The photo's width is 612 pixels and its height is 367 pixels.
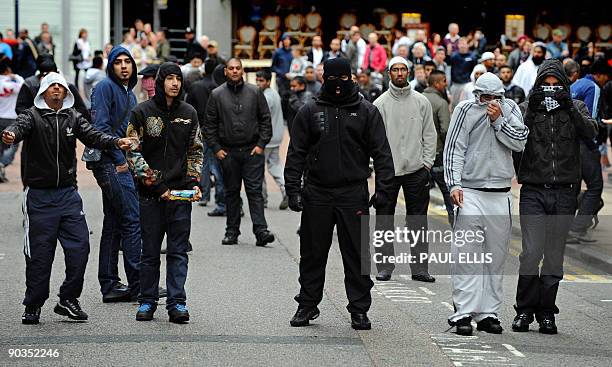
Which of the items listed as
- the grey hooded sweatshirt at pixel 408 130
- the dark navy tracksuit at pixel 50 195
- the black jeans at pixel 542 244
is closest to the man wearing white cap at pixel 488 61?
the grey hooded sweatshirt at pixel 408 130

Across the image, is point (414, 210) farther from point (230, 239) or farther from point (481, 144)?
point (230, 239)

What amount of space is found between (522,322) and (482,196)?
→ 984 millimetres

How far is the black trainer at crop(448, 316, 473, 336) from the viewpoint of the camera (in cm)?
925

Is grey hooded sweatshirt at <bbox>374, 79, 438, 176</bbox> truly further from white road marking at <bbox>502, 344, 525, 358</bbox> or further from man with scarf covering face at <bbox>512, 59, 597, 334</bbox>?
white road marking at <bbox>502, 344, 525, 358</bbox>

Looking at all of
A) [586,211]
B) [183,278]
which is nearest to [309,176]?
[183,278]

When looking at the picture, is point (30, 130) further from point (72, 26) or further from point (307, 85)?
point (72, 26)

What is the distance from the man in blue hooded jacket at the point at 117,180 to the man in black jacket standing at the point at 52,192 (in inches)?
Result: 31.1

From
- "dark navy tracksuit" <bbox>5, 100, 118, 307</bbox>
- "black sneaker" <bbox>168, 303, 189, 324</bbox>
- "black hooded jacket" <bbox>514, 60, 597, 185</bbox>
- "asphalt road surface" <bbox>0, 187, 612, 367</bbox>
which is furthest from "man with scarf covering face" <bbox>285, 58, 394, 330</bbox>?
"dark navy tracksuit" <bbox>5, 100, 118, 307</bbox>

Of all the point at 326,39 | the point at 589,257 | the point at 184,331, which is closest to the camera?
the point at 184,331

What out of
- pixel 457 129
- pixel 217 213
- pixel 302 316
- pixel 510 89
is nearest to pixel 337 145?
pixel 457 129

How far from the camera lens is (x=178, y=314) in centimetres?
944

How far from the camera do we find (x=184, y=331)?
30.1 feet

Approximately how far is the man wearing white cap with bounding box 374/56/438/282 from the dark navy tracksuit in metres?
3.25

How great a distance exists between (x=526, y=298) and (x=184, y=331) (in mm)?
2520
